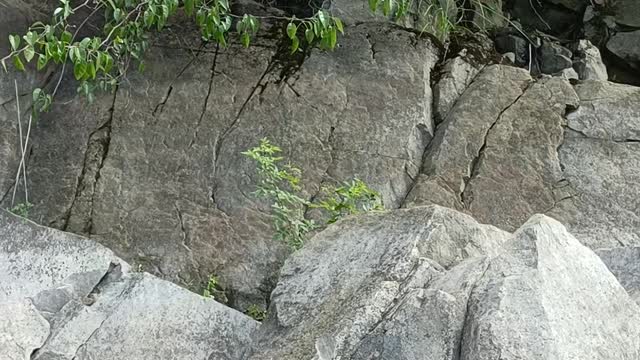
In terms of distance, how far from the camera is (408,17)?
5.63 meters

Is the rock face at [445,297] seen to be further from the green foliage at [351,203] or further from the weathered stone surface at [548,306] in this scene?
the green foliage at [351,203]

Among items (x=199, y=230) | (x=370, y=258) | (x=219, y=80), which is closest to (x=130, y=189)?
(x=199, y=230)

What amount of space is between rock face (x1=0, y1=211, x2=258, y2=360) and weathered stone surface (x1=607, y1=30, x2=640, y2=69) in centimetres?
428

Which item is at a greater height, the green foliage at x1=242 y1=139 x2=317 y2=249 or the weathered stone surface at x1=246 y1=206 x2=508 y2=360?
the weathered stone surface at x1=246 y1=206 x2=508 y2=360

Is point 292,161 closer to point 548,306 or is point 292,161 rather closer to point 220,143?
point 220,143

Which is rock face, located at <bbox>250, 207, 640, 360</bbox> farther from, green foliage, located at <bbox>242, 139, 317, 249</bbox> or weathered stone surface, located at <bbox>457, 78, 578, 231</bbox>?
weathered stone surface, located at <bbox>457, 78, 578, 231</bbox>

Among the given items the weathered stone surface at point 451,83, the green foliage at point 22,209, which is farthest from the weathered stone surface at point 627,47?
the green foliage at point 22,209

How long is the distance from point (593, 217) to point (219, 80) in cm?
228

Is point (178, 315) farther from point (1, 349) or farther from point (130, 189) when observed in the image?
point (130, 189)

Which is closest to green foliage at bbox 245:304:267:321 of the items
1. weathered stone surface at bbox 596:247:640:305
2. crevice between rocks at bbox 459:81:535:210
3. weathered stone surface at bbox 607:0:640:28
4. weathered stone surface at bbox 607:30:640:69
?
crevice between rocks at bbox 459:81:535:210

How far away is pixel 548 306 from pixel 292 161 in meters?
2.42

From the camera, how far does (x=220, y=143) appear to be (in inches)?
198

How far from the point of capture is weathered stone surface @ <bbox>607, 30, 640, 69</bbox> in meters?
6.70

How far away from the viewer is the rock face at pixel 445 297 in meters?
2.70
